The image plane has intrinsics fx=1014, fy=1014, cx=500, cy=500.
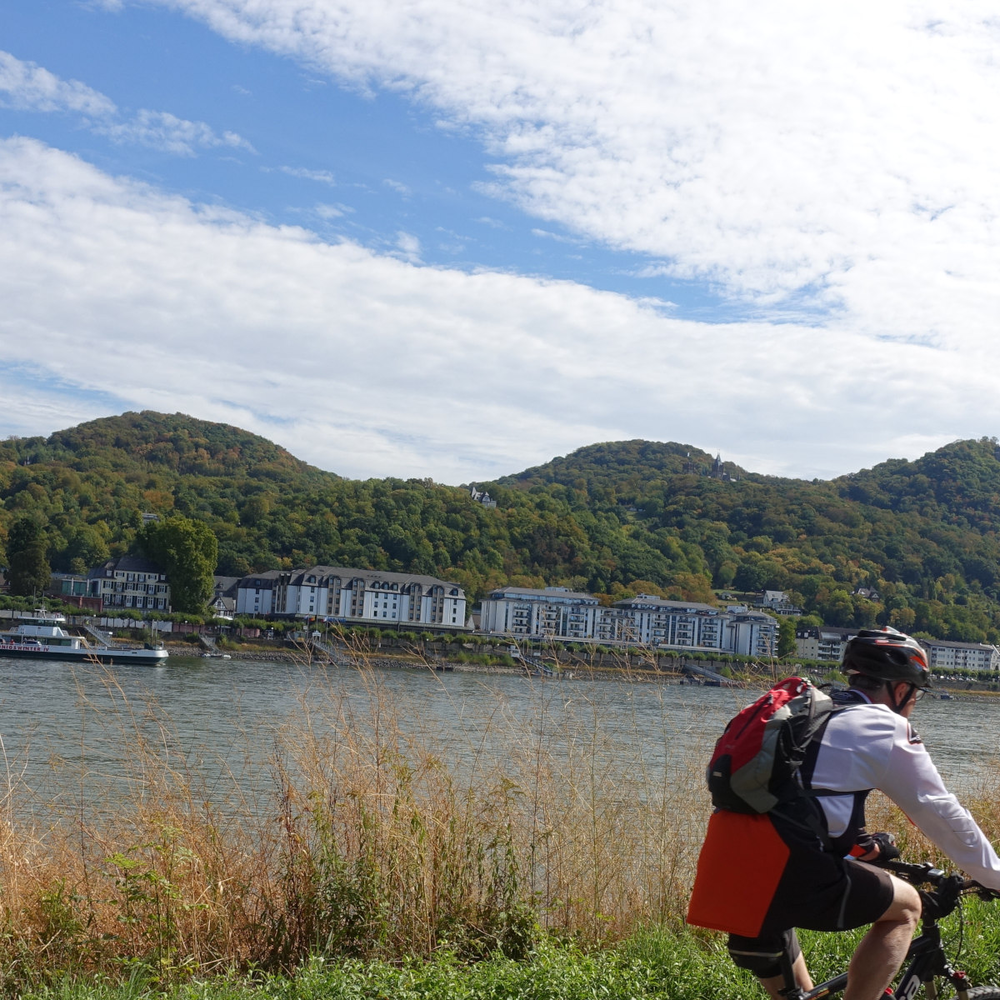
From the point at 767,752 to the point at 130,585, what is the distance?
9670 cm

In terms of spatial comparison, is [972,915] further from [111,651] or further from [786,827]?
[111,651]

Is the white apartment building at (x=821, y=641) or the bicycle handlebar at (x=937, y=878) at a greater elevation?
the bicycle handlebar at (x=937, y=878)

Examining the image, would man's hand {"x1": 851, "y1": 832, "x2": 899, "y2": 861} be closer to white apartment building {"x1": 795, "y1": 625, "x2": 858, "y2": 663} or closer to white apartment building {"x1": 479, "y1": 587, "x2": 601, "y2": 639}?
white apartment building {"x1": 479, "y1": 587, "x2": 601, "y2": 639}

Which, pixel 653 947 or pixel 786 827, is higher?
pixel 786 827

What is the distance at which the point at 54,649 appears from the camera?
51.8 meters

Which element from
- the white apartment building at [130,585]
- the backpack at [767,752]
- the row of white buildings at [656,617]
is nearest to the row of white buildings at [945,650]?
the row of white buildings at [656,617]

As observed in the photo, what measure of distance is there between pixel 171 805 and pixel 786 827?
332 centimetres

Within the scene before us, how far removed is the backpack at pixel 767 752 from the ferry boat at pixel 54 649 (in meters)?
49.7

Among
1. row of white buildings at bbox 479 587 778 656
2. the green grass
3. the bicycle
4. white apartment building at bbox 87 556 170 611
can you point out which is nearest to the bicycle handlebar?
the bicycle

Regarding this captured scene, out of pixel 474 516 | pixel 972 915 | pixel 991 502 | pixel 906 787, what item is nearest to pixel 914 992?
pixel 906 787

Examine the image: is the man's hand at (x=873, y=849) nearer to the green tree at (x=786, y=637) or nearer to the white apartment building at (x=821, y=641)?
the green tree at (x=786, y=637)

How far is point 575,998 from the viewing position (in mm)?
3795

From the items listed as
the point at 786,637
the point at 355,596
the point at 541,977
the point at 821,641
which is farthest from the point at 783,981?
the point at 821,641

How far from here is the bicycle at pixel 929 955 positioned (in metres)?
2.79
